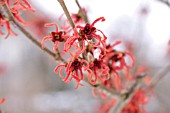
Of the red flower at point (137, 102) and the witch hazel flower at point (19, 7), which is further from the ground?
the witch hazel flower at point (19, 7)

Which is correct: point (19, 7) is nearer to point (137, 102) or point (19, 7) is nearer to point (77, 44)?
point (77, 44)

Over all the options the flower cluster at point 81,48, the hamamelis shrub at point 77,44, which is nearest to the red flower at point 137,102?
the hamamelis shrub at point 77,44

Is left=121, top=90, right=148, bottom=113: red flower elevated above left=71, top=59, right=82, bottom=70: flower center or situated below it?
below

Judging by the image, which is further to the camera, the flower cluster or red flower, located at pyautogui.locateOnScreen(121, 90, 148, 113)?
red flower, located at pyautogui.locateOnScreen(121, 90, 148, 113)

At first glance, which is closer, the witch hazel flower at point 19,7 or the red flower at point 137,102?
the witch hazel flower at point 19,7

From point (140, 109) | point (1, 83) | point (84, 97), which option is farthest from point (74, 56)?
point (1, 83)

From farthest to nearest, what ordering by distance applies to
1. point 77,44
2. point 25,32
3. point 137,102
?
point 137,102 → point 25,32 → point 77,44

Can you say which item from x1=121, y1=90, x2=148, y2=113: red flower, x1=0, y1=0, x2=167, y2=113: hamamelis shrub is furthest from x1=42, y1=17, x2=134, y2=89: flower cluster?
x1=121, y1=90, x2=148, y2=113: red flower

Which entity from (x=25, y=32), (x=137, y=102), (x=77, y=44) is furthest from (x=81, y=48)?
(x=137, y=102)

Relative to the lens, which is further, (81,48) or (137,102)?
(137,102)

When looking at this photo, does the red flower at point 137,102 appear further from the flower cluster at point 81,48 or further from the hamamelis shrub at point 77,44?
the flower cluster at point 81,48

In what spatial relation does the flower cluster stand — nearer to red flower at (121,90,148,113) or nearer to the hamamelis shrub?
the hamamelis shrub
